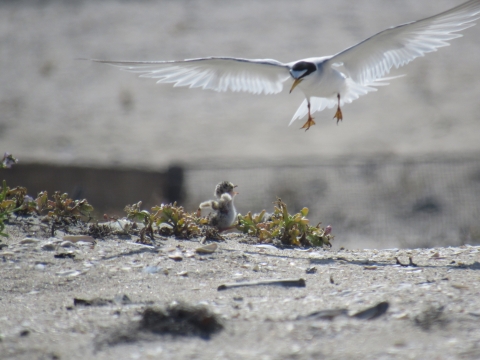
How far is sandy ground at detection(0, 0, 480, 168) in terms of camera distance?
54.8 ft

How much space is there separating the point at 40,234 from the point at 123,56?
63.0 feet

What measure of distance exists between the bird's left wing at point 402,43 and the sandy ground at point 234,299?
1.83 m

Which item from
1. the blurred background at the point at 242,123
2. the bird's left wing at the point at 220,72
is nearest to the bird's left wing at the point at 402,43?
the bird's left wing at the point at 220,72

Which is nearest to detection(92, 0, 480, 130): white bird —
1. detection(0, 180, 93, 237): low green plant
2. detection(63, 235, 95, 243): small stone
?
detection(0, 180, 93, 237): low green plant

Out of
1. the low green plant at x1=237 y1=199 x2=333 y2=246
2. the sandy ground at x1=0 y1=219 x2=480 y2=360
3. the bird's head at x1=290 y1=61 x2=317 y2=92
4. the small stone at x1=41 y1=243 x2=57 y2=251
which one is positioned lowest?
the sandy ground at x1=0 y1=219 x2=480 y2=360

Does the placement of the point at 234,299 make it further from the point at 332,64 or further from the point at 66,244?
the point at 332,64

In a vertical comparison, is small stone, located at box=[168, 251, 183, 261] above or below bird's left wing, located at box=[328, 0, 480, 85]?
below

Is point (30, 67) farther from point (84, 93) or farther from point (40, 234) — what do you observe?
point (40, 234)

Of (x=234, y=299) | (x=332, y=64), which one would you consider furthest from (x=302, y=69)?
(x=234, y=299)

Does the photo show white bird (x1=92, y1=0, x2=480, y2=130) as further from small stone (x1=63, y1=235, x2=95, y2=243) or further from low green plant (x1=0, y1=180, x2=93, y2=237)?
small stone (x1=63, y1=235, x2=95, y2=243)

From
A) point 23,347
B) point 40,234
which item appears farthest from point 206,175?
A: point 23,347

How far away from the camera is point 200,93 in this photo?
20125 millimetres

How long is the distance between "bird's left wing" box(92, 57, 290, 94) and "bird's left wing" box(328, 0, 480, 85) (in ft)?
2.21

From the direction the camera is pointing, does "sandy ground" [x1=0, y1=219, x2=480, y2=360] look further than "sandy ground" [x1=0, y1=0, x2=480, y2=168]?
No
